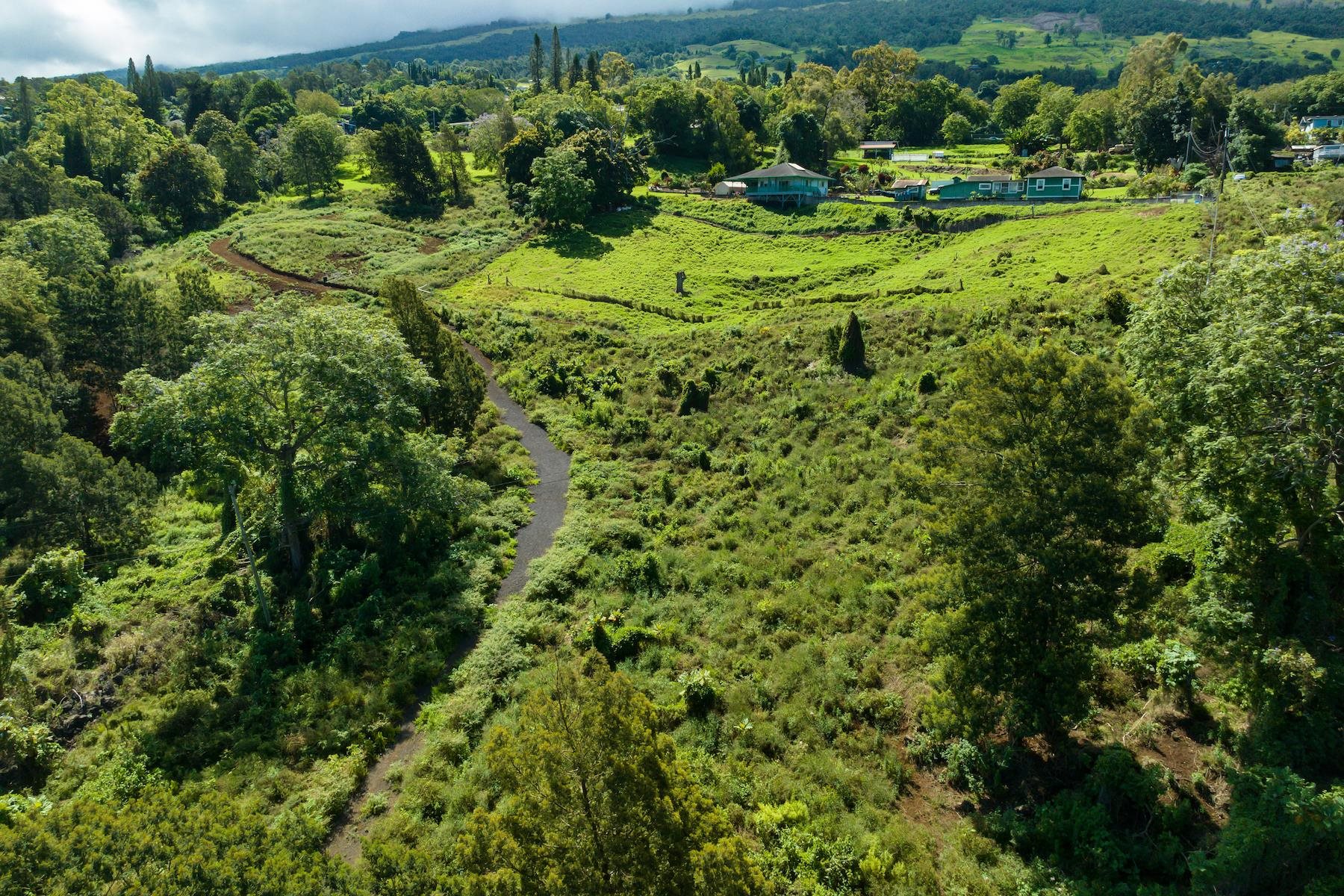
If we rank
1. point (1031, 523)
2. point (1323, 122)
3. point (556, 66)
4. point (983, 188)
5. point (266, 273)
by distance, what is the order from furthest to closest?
point (556, 66), point (1323, 122), point (983, 188), point (266, 273), point (1031, 523)

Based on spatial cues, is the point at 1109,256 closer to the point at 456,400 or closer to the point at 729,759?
the point at 456,400

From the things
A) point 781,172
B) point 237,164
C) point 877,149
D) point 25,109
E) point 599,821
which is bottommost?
point 599,821

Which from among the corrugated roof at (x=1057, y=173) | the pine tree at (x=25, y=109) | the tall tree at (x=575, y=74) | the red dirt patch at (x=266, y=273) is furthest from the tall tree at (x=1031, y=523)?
the pine tree at (x=25, y=109)

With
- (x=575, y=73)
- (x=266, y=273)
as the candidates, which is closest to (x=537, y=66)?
(x=575, y=73)

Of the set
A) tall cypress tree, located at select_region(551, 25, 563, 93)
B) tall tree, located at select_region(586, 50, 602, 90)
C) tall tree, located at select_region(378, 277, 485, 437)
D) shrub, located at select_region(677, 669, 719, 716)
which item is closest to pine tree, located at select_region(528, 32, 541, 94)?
tall cypress tree, located at select_region(551, 25, 563, 93)

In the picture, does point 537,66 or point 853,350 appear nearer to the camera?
point 853,350

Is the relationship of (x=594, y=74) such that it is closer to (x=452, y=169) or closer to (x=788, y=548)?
(x=452, y=169)

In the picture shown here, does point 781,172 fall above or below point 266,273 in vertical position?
above

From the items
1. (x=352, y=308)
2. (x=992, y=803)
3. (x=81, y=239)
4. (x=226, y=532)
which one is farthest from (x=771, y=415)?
(x=81, y=239)
